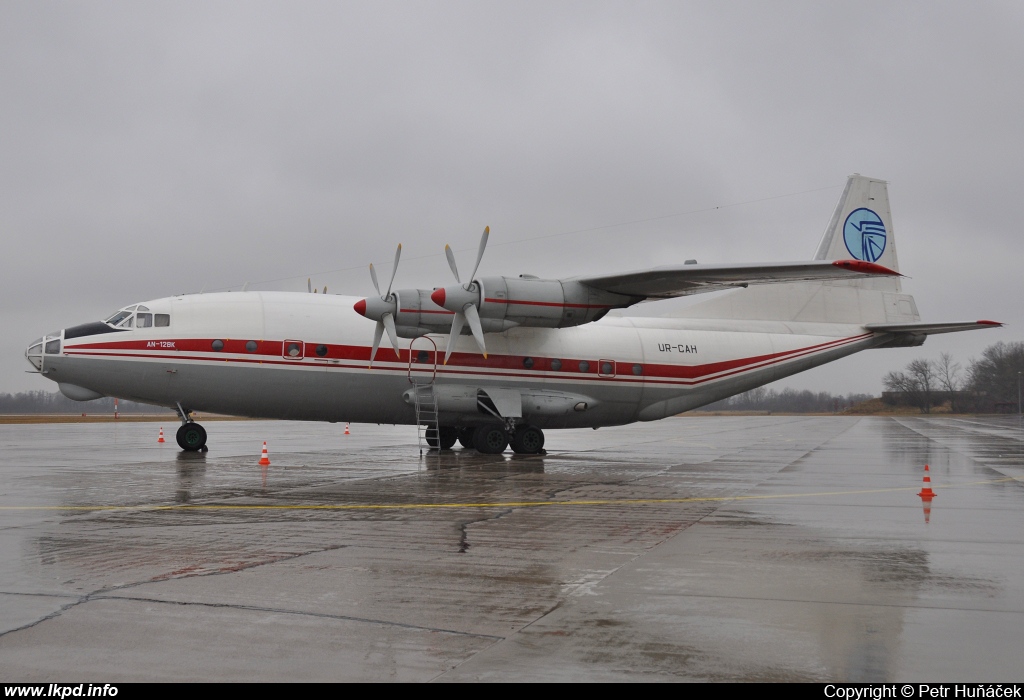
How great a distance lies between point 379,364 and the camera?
2197 cm

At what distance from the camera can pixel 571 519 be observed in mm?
11242

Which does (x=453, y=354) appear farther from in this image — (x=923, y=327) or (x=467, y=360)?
(x=923, y=327)

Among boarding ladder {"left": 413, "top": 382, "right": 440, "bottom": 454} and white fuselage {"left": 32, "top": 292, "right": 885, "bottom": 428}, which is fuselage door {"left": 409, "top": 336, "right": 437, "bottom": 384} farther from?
boarding ladder {"left": 413, "top": 382, "right": 440, "bottom": 454}

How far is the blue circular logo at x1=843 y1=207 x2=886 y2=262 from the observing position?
2747 cm

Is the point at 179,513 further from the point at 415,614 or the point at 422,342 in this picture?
the point at 422,342

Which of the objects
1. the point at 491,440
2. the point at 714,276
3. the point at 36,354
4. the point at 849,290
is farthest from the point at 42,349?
the point at 849,290

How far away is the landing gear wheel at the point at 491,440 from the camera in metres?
23.7

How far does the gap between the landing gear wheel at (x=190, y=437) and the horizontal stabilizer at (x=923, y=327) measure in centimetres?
2116

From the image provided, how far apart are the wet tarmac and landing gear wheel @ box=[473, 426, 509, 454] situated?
25.8 feet

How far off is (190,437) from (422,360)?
265 inches

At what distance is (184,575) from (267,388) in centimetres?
1417

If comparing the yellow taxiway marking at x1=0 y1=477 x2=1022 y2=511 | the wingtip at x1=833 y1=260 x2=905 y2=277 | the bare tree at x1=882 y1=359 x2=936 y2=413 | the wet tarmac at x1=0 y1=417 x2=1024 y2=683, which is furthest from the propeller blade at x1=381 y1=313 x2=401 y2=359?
the bare tree at x1=882 y1=359 x2=936 y2=413

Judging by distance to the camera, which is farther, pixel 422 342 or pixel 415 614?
pixel 422 342

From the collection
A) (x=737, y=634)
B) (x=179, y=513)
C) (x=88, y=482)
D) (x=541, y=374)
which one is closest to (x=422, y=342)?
(x=541, y=374)
